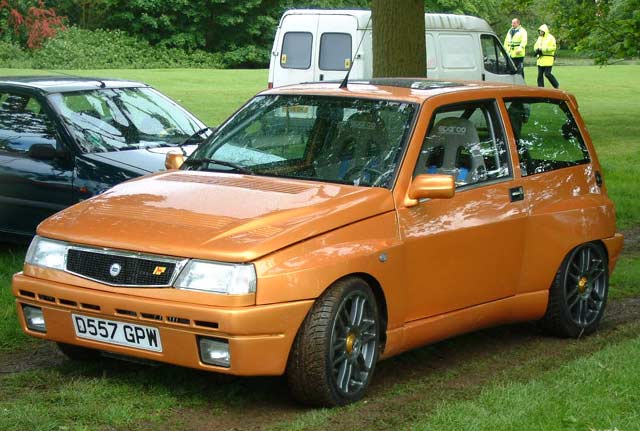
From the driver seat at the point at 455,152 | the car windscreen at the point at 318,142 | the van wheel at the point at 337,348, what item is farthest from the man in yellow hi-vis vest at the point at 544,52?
the van wheel at the point at 337,348

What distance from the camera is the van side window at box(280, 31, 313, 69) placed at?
21000 mm

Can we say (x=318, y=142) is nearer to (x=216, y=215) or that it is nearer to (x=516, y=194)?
(x=216, y=215)

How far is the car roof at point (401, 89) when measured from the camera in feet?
23.1

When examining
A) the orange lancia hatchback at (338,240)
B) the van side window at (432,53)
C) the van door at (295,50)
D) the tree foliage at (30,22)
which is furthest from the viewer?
the tree foliage at (30,22)

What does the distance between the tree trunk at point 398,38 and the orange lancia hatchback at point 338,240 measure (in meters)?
3.12

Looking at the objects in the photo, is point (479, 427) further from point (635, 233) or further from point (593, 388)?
point (635, 233)

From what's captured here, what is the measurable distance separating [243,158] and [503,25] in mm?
67487

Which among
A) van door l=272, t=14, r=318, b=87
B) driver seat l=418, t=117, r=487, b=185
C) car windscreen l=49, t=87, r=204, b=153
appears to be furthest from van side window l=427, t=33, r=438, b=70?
driver seat l=418, t=117, r=487, b=185

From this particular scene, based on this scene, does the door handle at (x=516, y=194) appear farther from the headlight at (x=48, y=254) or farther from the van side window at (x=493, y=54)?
the van side window at (x=493, y=54)

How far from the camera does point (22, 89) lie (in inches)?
415

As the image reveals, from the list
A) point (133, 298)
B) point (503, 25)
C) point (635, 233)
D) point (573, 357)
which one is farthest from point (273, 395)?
point (503, 25)

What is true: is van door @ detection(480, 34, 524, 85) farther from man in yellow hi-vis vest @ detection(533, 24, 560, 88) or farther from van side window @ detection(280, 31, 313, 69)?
man in yellow hi-vis vest @ detection(533, 24, 560, 88)

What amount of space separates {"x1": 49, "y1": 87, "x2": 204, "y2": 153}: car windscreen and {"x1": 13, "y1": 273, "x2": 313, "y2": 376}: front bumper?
431cm

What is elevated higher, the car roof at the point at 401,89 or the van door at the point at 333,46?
the car roof at the point at 401,89
